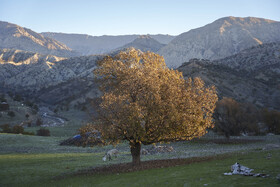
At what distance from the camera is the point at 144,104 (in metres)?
25.6

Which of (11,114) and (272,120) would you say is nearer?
(272,120)

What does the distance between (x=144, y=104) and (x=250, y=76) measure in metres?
126

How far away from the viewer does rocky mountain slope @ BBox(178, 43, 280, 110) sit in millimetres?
114000

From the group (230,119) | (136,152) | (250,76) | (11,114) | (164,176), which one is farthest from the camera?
(250,76)

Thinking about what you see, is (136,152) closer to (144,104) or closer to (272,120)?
(144,104)

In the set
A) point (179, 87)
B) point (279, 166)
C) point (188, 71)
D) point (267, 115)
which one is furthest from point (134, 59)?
point (188, 71)

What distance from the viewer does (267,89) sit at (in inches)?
4801

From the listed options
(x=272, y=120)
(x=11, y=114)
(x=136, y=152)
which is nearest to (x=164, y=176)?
(x=136, y=152)

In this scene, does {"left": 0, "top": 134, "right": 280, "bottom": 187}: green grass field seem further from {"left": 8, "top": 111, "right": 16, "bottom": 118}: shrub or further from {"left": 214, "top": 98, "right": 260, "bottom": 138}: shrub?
{"left": 8, "top": 111, "right": 16, "bottom": 118}: shrub

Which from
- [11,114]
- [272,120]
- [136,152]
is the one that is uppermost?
[136,152]

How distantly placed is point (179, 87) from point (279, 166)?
12874 mm

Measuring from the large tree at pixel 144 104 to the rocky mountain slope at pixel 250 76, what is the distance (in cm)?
8242

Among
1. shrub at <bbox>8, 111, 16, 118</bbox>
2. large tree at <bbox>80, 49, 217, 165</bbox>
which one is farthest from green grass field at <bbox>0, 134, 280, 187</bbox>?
shrub at <bbox>8, 111, 16, 118</bbox>

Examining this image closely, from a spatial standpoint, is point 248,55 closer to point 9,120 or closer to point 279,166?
point 9,120
